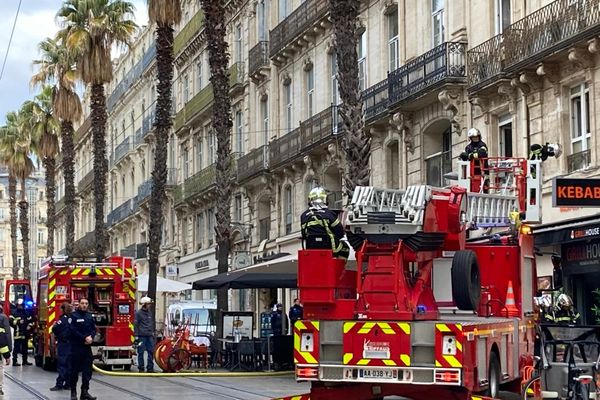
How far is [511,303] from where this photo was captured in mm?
16516

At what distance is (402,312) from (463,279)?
4.46 ft

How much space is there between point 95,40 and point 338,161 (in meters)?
13.1

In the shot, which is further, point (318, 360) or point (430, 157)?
point (430, 157)

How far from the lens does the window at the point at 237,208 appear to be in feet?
160

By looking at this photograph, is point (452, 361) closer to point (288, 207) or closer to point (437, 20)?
point (437, 20)

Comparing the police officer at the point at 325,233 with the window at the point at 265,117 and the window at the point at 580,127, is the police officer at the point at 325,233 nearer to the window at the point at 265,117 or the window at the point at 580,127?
the window at the point at 580,127

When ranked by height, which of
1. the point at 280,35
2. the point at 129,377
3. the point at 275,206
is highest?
the point at 280,35

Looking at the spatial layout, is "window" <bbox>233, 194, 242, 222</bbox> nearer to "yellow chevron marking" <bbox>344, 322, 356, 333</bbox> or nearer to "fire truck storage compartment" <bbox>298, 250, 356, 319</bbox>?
"fire truck storage compartment" <bbox>298, 250, 356, 319</bbox>

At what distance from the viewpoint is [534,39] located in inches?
969

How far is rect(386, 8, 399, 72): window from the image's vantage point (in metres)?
33.6

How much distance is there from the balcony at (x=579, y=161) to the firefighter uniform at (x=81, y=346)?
10.9 meters

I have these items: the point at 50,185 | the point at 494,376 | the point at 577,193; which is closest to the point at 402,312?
the point at 494,376

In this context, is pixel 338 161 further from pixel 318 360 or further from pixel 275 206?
pixel 318 360

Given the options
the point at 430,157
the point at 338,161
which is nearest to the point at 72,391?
the point at 430,157
